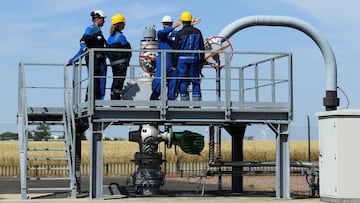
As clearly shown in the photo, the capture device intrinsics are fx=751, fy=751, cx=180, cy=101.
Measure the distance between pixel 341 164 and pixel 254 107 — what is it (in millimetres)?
2390

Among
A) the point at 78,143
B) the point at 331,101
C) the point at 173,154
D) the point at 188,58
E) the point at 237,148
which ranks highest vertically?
the point at 188,58

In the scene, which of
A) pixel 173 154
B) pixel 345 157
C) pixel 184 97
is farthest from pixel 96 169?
pixel 173 154

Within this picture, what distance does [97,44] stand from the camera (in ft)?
58.1

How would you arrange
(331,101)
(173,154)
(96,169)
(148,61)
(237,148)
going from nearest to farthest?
(96,169), (148,61), (237,148), (331,101), (173,154)

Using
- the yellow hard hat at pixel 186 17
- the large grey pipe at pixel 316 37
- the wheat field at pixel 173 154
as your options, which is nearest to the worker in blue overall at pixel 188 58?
the yellow hard hat at pixel 186 17

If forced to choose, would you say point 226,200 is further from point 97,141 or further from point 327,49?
point 327,49

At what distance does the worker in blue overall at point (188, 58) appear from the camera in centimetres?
1745

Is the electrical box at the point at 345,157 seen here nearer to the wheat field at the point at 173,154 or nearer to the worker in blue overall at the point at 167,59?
the worker in blue overall at the point at 167,59

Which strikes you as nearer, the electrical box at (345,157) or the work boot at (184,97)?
the electrical box at (345,157)

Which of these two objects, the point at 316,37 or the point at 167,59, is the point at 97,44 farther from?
the point at 316,37

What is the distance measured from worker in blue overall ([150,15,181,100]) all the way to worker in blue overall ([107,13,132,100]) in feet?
2.62

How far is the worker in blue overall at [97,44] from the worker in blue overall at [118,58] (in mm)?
212

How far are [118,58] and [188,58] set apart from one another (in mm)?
1635

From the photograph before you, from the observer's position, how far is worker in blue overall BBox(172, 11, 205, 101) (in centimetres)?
1745
